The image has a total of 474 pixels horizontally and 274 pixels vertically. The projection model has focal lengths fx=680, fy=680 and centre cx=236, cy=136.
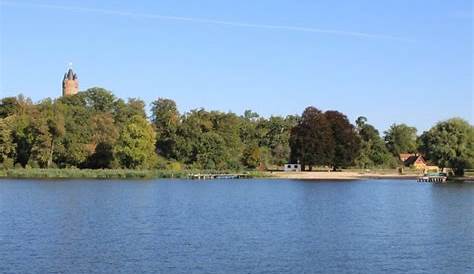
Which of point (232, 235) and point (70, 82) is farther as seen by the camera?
point (70, 82)

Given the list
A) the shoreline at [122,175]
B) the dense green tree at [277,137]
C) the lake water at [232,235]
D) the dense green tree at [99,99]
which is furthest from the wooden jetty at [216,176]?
the lake water at [232,235]

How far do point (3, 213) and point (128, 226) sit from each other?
31.5 feet

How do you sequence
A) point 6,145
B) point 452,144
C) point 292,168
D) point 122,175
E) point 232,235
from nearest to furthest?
point 232,235, point 452,144, point 122,175, point 6,145, point 292,168

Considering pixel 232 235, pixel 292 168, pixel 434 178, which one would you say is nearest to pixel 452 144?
pixel 434 178

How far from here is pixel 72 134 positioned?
8950cm

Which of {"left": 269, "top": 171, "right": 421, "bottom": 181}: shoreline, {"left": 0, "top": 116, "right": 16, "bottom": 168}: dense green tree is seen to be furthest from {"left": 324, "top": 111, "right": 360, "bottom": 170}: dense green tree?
{"left": 0, "top": 116, "right": 16, "bottom": 168}: dense green tree

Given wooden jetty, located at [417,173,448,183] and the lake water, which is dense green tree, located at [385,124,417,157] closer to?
wooden jetty, located at [417,173,448,183]

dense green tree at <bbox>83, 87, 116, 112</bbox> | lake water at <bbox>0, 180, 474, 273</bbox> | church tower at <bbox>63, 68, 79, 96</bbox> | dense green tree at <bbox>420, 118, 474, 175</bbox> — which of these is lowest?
lake water at <bbox>0, 180, 474, 273</bbox>

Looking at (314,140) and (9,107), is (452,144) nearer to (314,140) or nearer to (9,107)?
(314,140)

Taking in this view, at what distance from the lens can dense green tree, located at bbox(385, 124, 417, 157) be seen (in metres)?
141

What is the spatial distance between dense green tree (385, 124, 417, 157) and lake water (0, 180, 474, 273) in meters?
89.8

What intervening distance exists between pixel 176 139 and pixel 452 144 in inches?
1505

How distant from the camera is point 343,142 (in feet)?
329

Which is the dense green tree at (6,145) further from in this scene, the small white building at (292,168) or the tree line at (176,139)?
the small white building at (292,168)
